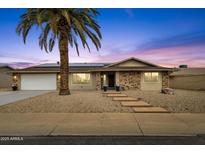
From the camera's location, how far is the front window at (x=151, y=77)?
21.1 meters

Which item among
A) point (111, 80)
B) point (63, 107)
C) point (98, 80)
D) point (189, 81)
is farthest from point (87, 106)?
point (189, 81)

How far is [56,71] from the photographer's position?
2184 centimetres

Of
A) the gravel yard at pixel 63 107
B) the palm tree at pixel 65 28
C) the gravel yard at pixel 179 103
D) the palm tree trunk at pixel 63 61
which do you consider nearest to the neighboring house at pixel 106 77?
the palm tree at pixel 65 28

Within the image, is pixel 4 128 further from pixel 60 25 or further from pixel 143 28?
pixel 143 28

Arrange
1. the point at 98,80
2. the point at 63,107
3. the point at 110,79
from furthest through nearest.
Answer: the point at 110,79
the point at 98,80
the point at 63,107

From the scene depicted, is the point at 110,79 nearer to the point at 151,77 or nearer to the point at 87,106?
the point at 151,77

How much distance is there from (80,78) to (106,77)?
135 inches

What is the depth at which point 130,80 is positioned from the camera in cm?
2098

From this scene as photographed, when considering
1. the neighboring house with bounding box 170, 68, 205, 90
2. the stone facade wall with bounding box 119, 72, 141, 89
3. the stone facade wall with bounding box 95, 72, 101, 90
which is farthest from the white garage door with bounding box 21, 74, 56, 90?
the neighboring house with bounding box 170, 68, 205, 90

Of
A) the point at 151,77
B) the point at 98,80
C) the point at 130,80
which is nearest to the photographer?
the point at 130,80

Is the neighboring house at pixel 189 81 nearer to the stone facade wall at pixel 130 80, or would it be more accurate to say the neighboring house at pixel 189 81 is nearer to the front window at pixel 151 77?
the front window at pixel 151 77

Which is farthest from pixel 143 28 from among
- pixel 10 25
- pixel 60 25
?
pixel 10 25

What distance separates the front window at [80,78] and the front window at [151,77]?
737 centimetres

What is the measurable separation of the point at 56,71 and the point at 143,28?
1183 centimetres
